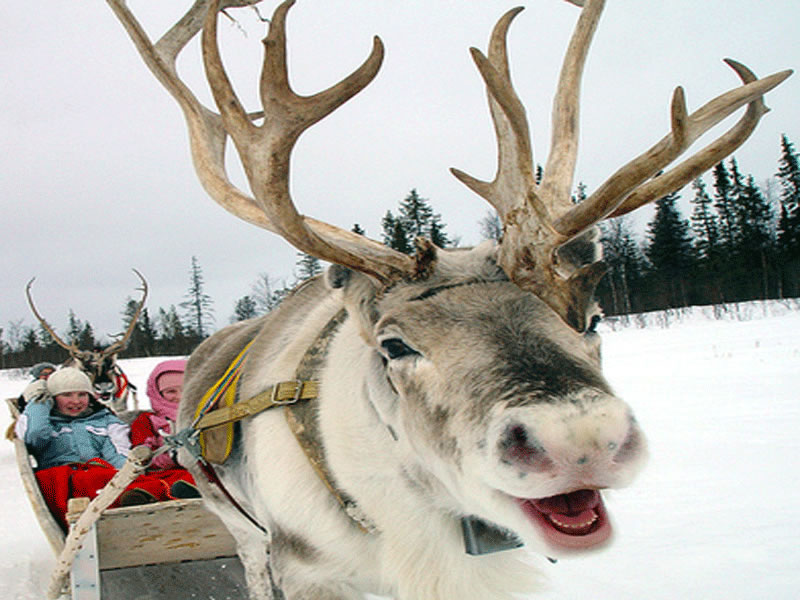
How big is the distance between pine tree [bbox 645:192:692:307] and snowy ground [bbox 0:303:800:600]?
38058mm

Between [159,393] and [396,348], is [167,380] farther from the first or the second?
[396,348]

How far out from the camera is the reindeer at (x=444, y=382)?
1533 millimetres

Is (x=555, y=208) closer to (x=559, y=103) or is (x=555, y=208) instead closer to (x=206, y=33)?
(x=559, y=103)

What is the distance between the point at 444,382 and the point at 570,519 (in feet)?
1.57

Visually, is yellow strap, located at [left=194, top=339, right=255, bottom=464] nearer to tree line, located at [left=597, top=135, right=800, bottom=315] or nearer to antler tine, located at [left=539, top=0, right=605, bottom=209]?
antler tine, located at [left=539, top=0, right=605, bottom=209]

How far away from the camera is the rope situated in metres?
3.09

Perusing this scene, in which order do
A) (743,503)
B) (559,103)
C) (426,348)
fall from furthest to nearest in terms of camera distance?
1. (743,503)
2. (559,103)
3. (426,348)

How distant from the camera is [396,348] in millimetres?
1932

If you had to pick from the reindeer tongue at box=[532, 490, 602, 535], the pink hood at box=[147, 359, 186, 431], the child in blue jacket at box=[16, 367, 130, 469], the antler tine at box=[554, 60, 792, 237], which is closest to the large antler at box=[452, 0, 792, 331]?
the antler tine at box=[554, 60, 792, 237]

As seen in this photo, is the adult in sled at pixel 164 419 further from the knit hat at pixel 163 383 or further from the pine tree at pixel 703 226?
the pine tree at pixel 703 226

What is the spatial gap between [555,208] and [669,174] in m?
0.41

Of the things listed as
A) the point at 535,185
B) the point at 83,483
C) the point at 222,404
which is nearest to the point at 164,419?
the point at 83,483

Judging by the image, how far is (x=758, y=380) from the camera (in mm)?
8648

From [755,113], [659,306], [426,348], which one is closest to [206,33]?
[426,348]
